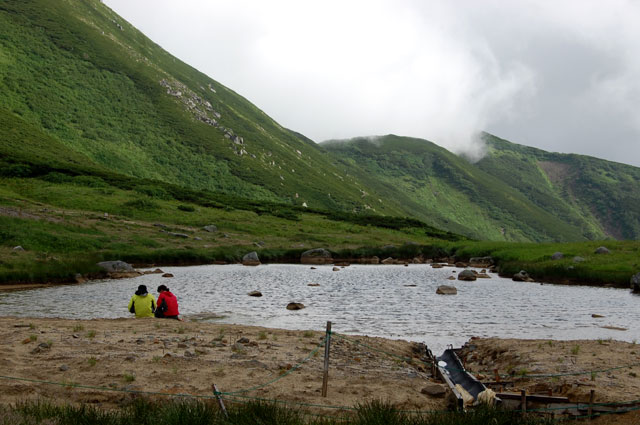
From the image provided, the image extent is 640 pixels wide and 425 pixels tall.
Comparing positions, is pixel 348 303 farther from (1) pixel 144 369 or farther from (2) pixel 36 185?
(2) pixel 36 185

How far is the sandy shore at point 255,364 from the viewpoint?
11.8 meters

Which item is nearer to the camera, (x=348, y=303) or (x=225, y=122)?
(x=348, y=303)

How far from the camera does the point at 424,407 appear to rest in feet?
37.3

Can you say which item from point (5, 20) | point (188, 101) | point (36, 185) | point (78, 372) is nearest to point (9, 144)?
point (36, 185)

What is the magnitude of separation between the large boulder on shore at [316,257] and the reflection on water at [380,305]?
66.2 ft

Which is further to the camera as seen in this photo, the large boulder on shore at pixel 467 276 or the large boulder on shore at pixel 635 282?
the large boulder on shore at pixel 467 276

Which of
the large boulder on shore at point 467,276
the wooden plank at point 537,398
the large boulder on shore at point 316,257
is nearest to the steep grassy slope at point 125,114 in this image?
the large boulder on shore at point 316,257

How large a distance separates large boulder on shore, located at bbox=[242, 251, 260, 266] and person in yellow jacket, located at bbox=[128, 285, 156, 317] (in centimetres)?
3892

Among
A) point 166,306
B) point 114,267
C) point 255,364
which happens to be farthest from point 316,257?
point 255,364

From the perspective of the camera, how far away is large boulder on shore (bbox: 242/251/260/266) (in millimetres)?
61513

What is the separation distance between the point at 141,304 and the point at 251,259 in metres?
40.1

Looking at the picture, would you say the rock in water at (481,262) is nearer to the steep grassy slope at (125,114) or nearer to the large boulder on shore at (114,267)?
the large boulder on shore at (114,267)

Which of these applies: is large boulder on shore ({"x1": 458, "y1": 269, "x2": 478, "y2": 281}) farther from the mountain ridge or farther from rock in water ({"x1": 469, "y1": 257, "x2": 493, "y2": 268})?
the mountain ridge

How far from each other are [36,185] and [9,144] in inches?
1113
